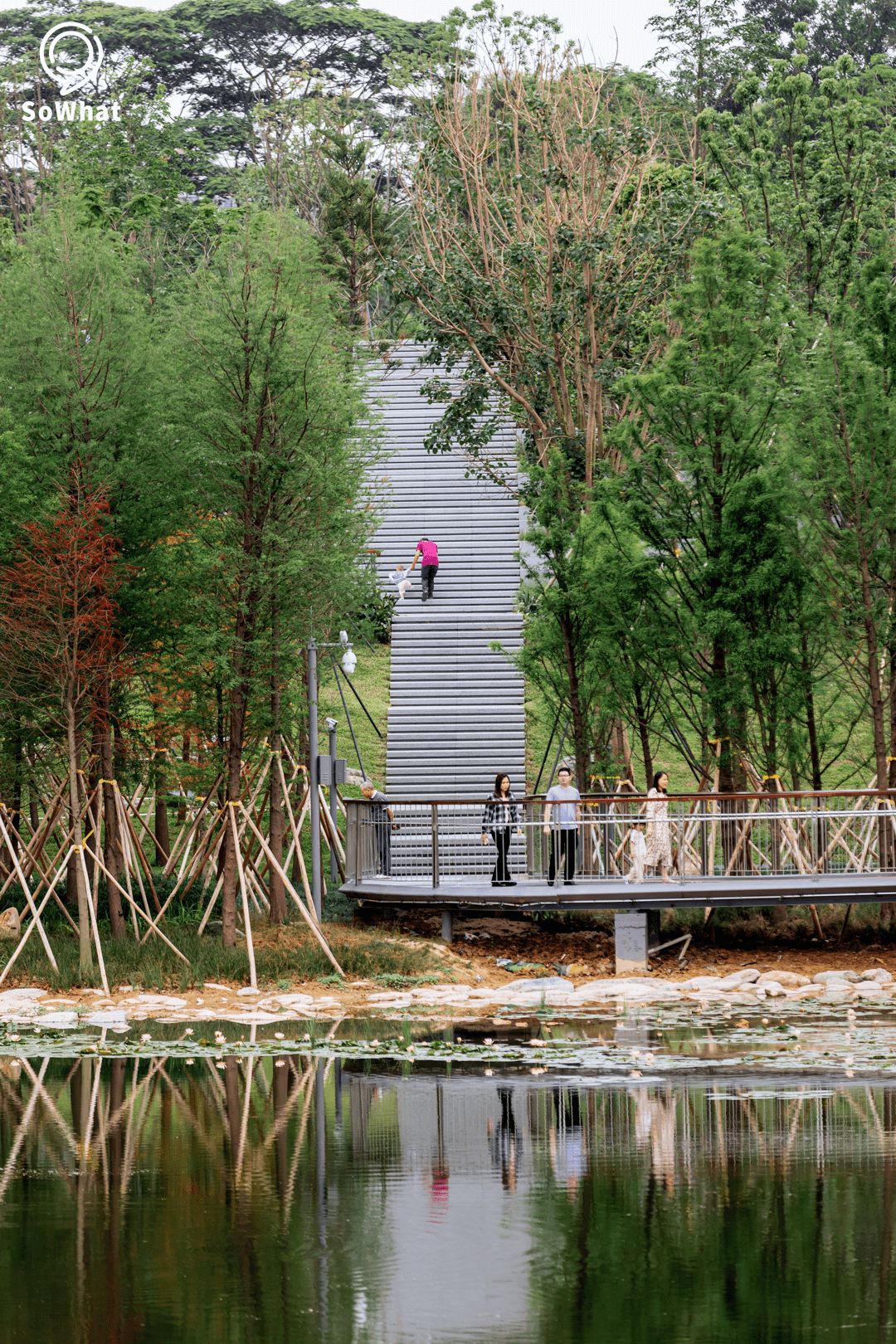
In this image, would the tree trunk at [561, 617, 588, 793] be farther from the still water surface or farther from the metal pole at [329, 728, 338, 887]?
the still water surface

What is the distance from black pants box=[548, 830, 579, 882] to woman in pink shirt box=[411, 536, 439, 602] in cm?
1513

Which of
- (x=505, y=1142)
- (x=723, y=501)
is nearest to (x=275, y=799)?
(x=723, y=501)

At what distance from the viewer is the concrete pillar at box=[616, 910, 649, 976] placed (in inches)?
762

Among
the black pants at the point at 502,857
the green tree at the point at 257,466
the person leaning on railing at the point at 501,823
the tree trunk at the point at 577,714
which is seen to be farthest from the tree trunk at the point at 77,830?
the tree trunk at the point at 577,714

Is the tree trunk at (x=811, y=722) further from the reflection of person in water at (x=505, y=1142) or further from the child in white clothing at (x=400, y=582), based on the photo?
the child in white clothing at (x=400, y=582)

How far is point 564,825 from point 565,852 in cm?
45

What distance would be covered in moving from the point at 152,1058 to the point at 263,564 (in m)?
7.77

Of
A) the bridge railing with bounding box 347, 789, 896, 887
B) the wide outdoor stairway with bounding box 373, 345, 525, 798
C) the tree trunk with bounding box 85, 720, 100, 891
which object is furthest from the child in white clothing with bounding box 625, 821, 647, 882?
the wide outdoor stairway with bounding box 373, 345, 525, 798

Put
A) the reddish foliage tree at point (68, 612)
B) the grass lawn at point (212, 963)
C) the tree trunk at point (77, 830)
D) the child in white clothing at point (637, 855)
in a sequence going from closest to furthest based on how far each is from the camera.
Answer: the grass lawn at point (212, 963)
the tree trunk at point (77, 830)
the reddish foliage tree at point (68, 612)
the child in white clothing at point (637, 855)

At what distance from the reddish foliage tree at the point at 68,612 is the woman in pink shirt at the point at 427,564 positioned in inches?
593

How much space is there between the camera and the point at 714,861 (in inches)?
783

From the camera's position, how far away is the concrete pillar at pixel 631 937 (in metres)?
19.4

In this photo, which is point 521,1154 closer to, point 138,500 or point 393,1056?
point 393,1056

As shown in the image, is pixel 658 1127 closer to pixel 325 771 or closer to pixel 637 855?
pixel 637 855
